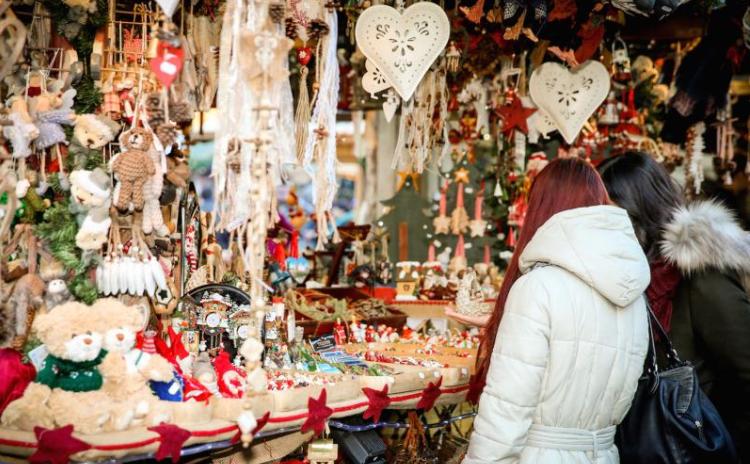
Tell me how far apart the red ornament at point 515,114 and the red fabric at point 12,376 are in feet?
10.6

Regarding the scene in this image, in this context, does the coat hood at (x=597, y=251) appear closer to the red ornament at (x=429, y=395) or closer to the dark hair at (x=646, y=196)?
the dark hair at (x=646, y=196)

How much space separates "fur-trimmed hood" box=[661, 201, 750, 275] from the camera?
279 centimetres

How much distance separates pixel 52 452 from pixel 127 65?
1414mm

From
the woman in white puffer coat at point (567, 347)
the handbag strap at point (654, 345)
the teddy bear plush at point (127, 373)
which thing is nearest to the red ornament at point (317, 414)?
the teddy bear plush at point (127, 373)

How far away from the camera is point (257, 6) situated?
2.61 m

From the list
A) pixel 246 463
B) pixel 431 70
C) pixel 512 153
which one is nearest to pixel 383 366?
pixel 246 463

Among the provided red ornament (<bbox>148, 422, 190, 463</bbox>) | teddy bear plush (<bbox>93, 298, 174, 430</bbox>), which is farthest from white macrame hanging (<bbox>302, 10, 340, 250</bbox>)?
red ornament (<bbox>148, 422, 190, 463</bbox>)

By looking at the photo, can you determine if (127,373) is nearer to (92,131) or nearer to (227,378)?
(227,378)

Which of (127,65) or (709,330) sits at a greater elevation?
(127,65)

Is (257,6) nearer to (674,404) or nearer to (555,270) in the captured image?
(555,270)

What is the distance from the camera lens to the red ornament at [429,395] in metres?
3.54

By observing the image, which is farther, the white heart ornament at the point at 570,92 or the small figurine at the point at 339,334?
the white heart ornament at the point at 570,92

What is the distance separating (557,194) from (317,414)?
1148mm

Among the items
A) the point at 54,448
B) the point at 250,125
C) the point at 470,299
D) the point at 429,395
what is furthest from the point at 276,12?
the point at 470,299
